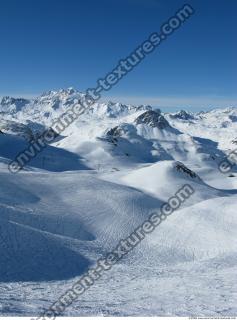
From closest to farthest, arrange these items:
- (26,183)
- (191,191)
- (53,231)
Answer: (53,231) → (26,183) → (191,191)

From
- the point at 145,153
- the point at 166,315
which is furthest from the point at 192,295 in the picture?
the point at 145,153

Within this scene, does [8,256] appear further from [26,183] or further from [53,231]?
[26,183]

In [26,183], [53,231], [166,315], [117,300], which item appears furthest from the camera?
[26,183]

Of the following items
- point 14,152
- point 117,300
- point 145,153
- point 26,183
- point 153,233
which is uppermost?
point 145,153

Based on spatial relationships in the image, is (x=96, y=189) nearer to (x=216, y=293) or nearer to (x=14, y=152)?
(x=216, y=293)

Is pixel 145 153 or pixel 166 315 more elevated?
pixel 145 153

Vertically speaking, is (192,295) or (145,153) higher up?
(145,153)

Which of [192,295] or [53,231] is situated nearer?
[192,295]

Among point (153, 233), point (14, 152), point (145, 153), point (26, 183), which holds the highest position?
point (145, 153)

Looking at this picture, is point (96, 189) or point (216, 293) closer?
point (216, 293)

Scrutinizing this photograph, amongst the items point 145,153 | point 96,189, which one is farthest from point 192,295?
point 145,153
